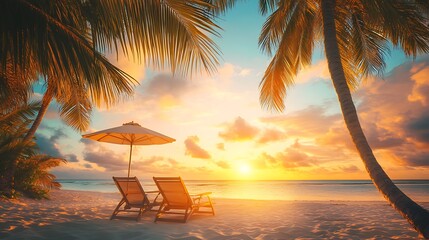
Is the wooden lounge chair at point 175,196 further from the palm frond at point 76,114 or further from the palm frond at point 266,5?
the palm frond at point 76,114

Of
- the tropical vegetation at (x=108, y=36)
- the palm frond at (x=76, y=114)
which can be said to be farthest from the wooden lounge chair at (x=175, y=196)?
the palm frond at (x=76, y=114)

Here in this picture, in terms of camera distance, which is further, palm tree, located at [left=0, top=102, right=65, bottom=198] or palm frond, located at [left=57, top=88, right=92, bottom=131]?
palm frond, located at [left=57, top=88, right=92, bottom=131]

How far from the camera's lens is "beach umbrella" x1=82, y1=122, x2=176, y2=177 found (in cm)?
606

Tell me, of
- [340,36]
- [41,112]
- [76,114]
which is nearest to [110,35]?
[340,36]

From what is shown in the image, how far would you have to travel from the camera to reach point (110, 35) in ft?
10.7

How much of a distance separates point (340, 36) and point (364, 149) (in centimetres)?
381

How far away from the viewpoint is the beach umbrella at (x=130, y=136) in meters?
6.06

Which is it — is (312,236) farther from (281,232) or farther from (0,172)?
(0,172)

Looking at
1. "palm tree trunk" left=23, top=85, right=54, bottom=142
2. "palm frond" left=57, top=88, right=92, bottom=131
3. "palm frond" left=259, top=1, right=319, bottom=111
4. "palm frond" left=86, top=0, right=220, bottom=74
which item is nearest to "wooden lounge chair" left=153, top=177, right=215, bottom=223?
"palm frond" left=86, top=0, right=220, bottom=74

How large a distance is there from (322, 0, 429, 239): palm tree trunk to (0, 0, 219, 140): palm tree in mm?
2547

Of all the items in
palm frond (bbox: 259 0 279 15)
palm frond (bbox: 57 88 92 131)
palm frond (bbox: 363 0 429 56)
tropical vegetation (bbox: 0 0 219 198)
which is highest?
palm frond (bbox: 259 0 279 15)

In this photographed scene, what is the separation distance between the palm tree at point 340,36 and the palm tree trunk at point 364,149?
0.05ft

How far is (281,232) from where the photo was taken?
14.3ft

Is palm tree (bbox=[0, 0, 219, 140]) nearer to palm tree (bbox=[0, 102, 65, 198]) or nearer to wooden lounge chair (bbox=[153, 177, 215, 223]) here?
wooden lounge chair (bbox=[153, 177, 215, 223])
